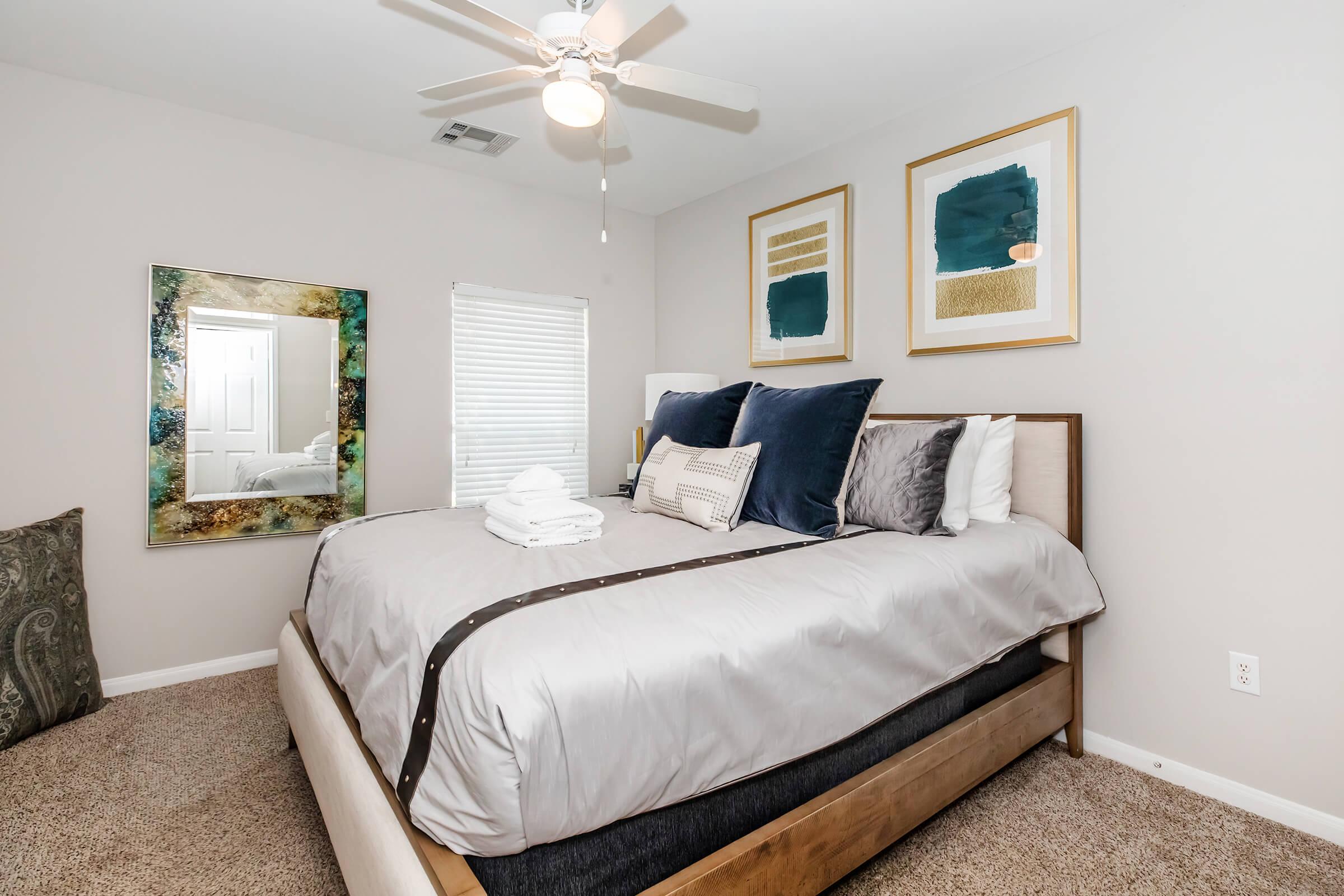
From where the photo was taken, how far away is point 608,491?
421cm

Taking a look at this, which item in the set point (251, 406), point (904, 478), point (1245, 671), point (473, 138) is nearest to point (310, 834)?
point (251, 406)

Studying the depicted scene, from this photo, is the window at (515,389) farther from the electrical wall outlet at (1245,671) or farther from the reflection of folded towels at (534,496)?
the electrical wall outlet at (1245,671)

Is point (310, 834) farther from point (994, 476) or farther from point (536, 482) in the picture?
point (994, 476)

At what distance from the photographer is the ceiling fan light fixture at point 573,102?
6.12 feet

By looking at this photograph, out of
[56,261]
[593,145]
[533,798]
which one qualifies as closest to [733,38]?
[593,145]

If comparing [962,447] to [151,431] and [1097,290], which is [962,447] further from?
[151,431]

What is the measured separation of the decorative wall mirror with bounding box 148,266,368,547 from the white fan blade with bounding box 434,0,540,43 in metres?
1.88

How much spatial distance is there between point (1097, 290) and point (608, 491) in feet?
9.41

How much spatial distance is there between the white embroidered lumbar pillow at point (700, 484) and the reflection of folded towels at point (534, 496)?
45cm

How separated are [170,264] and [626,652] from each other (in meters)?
2.93

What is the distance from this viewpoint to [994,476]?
7.32ft

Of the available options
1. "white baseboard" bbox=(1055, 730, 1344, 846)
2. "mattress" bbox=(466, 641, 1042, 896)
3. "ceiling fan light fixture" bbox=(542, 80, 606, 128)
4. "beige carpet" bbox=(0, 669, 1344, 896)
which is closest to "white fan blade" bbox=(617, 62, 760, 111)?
"ceiling fan light fixture" bbox=(542, 80, 606, 128)

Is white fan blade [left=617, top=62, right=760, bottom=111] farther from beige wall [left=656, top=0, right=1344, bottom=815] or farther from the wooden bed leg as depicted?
the wooden bed leg

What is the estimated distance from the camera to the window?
11.9 feet
